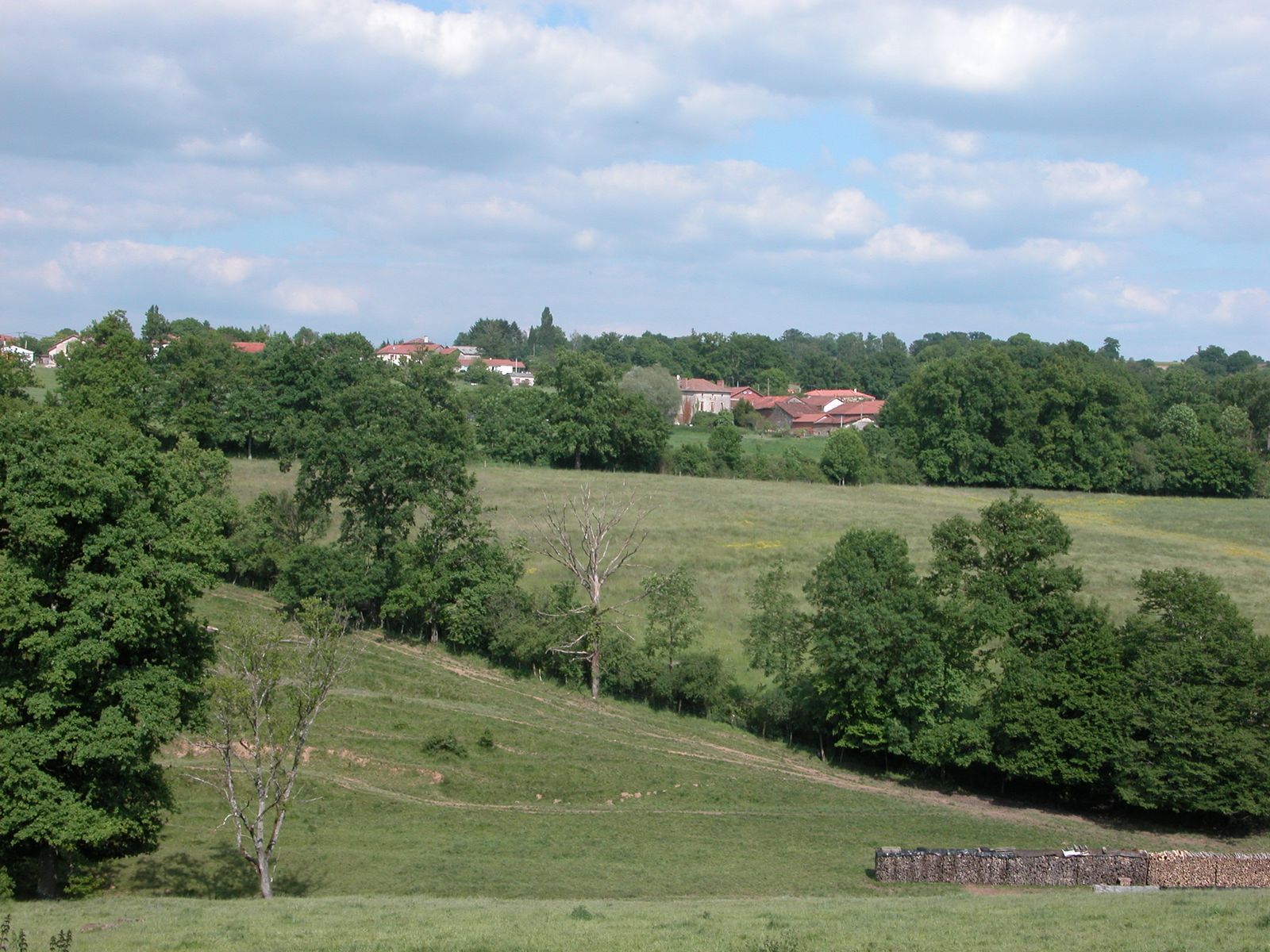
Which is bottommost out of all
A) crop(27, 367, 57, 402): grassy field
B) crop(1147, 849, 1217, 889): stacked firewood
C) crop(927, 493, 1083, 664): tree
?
crop(1147, 849, 1217, 889): stacked firewood

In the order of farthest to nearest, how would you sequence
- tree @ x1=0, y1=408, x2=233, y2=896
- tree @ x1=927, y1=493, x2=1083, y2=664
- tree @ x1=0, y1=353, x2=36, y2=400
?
1. tree @ x1=0, y1=353, x2=36, y2=400
2. tree @ x1=927, y1=493, x2=1083, y2=664
3. tree @ x1=0, y1=408, x2=233, y2=896

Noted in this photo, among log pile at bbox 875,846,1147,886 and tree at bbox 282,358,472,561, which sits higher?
tree at bbox 282,358,472,561

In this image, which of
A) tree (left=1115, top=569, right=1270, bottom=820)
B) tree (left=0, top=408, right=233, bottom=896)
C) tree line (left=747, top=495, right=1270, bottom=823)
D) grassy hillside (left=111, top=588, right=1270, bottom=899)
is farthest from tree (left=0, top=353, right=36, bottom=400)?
tree (left=1115, top=569, right=1270, bottom=820)

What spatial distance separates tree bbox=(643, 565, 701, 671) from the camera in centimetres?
4316

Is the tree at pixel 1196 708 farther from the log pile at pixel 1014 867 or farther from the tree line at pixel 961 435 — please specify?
the tree line at pixel 961 435

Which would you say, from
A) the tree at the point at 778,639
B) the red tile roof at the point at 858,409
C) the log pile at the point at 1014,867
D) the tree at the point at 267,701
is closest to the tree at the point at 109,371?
the tree at the point at 778,639

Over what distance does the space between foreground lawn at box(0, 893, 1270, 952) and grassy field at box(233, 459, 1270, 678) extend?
24322 millimetres

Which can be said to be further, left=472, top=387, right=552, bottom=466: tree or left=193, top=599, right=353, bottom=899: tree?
left=472, top=387, right=552, bottom=466: tree

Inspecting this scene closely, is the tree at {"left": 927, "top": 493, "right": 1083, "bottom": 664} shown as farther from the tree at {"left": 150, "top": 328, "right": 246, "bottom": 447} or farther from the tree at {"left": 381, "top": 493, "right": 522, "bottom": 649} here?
the tree at {"left": 150, "top": 328, "right": 246, "bottom": 447}

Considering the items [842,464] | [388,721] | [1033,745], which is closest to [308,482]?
[388,721]

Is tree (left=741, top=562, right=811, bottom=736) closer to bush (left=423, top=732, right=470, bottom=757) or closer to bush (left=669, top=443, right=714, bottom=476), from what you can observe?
bush (left=423, top=732, right=470, bottom=757)

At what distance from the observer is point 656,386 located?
134 metres

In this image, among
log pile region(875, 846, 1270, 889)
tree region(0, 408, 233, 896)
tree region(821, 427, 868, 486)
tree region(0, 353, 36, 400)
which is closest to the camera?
tree region(0, 408, 233, 896)

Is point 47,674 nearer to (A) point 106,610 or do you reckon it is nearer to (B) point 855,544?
(A) point 106,610
